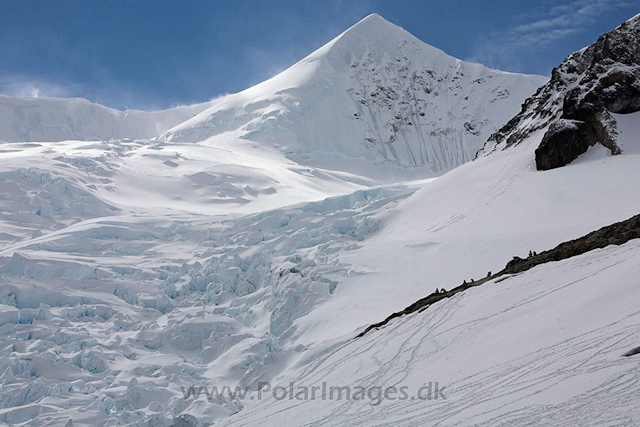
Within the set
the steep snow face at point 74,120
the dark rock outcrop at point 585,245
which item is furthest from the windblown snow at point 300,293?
the steep snow face at point 74,120

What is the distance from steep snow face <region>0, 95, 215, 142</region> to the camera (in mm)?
84750

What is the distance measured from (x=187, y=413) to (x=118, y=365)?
4.25 metres

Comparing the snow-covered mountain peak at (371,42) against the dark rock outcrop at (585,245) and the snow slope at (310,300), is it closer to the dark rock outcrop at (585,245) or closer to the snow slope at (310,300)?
the snow slope at (310,300)

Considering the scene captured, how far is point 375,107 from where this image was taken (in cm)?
7894

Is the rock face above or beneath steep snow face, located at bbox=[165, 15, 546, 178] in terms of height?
beneath

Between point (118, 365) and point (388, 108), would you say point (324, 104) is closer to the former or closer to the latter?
point (388, 108)

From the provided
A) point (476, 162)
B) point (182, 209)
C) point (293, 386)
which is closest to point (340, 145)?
point (182, 209)

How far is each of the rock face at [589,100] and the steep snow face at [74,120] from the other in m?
77.2

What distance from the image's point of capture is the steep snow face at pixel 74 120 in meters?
84.8

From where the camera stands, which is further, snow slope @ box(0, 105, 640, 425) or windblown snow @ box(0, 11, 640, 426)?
snow slope @ box(0, 105, 640, 425)

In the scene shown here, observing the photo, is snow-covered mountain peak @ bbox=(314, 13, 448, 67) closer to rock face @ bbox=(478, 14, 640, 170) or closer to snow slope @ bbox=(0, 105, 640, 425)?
rock face @ bbox=(478, 14, 640, 170)

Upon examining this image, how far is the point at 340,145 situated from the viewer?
225 feet

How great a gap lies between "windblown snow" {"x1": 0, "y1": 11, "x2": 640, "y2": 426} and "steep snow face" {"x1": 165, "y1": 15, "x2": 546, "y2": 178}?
2061 cm

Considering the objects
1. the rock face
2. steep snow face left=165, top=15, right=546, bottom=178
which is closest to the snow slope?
the rock face
